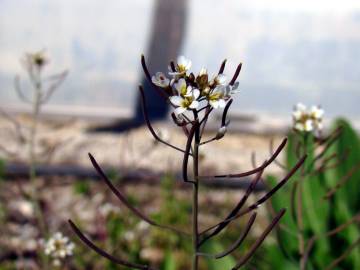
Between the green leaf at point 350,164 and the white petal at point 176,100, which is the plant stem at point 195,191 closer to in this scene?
the white petal at point 176,100

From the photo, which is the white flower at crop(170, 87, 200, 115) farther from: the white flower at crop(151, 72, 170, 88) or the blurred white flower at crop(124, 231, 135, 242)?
the blurred white flower at crop(124, 231, 135, 242)

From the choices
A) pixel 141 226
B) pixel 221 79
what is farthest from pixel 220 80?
pixel 141 226

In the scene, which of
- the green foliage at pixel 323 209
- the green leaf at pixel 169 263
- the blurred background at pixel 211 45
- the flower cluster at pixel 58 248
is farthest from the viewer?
the blurred background at pixel 211 45

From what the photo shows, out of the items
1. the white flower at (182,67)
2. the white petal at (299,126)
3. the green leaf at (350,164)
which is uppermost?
the white flower at (182,67)

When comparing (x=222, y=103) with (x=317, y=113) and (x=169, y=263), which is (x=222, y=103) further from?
(x=169, y=263)

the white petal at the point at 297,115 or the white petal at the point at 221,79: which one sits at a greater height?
the white petal at the point at 221,79

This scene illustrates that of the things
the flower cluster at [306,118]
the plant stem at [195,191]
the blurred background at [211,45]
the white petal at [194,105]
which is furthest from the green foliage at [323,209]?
the blurred background at [211,45]

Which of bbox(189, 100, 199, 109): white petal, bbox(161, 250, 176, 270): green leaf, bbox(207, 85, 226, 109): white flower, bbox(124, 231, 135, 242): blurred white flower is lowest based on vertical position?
bbox(124, 231, 135, 242): blurred white flower

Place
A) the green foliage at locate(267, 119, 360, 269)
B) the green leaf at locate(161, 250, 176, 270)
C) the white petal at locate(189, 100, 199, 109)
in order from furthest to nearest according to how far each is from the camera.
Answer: the green foliage at locate(267, 119, 360, 269) → the green leaf at locate(161, 250, 176, 270) → the white petal at locate(189, 100, 199, 109)

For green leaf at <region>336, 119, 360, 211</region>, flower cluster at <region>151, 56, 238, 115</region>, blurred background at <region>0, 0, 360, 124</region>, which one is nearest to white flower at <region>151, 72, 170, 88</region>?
flower cluster at <region>151, 56, 238, 115</region>
